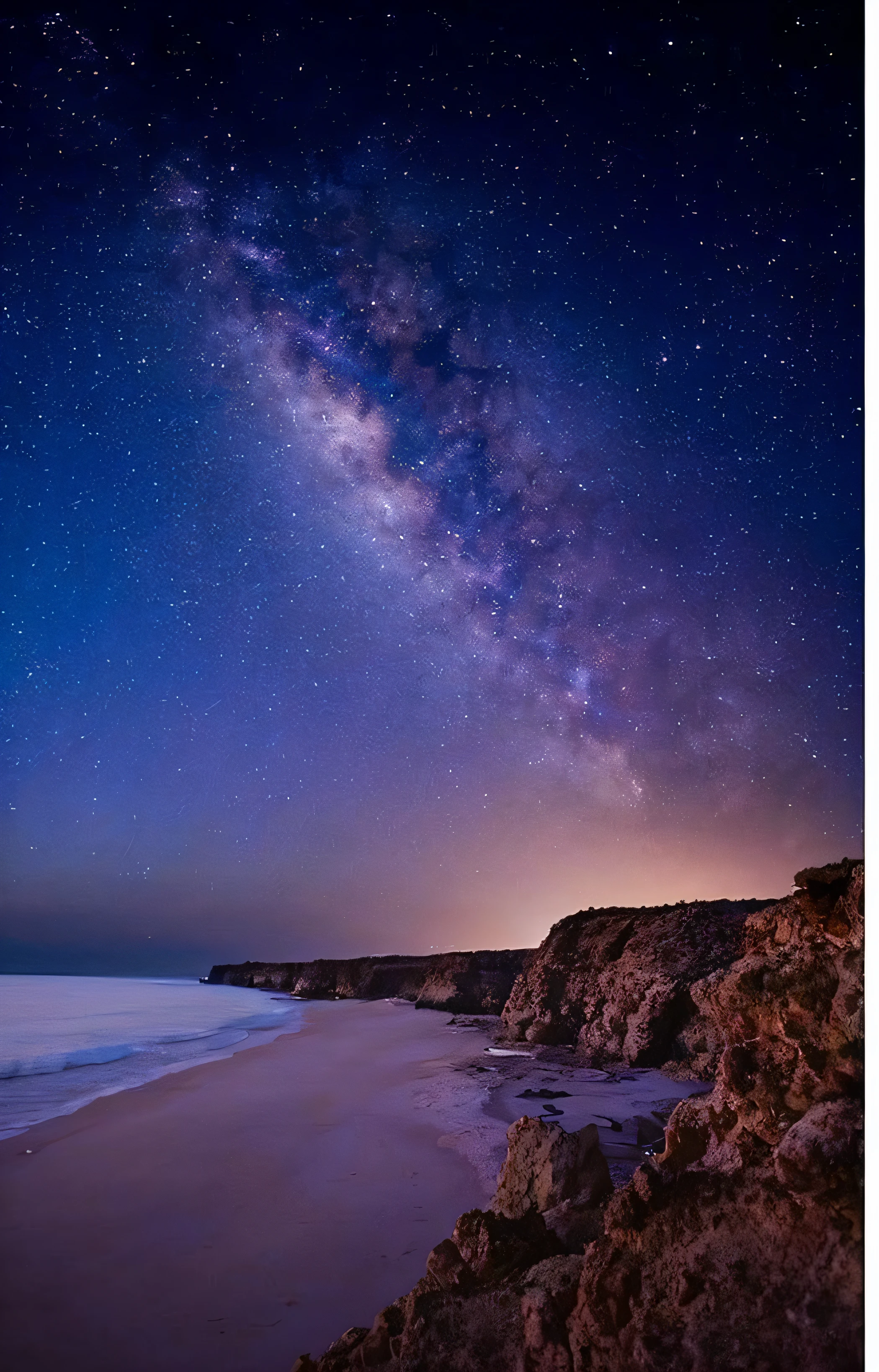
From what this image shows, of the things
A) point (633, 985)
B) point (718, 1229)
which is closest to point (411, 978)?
point (633, 985)

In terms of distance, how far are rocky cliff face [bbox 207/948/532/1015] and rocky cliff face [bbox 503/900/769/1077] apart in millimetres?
4196

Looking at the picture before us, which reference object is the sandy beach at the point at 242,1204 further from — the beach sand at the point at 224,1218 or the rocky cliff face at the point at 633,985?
the rocky cliff face at the point at 633,985

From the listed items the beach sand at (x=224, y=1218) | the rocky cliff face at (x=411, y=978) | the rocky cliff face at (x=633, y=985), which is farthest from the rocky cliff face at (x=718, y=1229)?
the rocky cliff face at (x=411, y=978)

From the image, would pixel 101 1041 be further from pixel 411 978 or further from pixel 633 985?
pixel 411 978

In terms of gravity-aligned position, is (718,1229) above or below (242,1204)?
above

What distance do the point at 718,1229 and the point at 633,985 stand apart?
7.46 meters

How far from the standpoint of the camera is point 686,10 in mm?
3363

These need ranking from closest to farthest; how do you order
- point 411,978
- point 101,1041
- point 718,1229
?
point 718,1229 < point 101,1041 < point 411,978

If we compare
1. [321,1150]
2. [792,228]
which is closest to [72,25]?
[792,228]

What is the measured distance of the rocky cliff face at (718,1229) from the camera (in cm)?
190

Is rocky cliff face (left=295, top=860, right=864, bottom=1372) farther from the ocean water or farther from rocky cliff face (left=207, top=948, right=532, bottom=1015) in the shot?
rocky cliff face (left=207, top=948, right=532, bottom=1015)

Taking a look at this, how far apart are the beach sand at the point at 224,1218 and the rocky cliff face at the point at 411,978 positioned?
10.4 metres

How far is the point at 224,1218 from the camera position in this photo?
3549mm

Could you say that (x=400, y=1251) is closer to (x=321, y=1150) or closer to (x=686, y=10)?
(x=321, y=1150)
